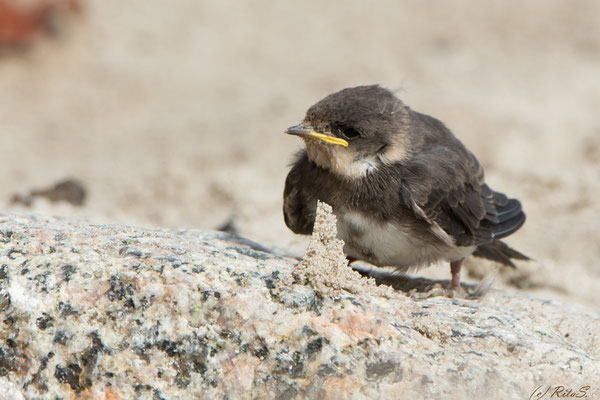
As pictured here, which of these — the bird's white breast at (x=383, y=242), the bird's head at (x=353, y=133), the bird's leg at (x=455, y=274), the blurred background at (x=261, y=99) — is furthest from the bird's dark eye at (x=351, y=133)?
the blurred background at (x=261, y=99)

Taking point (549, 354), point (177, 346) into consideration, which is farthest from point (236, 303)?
point (549, 354)

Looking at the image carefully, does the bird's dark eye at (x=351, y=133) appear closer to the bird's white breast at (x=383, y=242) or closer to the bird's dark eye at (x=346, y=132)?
the bird's dark eye at (x=346, y=132)

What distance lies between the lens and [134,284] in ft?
10.3

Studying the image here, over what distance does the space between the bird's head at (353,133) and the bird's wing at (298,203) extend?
155mm

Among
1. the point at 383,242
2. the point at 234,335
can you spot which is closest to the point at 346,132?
the point at 383,242

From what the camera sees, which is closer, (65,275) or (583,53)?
(65,275)

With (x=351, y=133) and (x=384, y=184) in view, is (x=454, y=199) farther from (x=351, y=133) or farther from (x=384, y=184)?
(x=351, y=133)

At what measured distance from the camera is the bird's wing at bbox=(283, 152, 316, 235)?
4469 millimetres

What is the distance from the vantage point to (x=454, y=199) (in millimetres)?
4465

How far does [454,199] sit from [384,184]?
0.46m

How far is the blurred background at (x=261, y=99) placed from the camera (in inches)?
267

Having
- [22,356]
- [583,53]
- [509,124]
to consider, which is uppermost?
[583,53]

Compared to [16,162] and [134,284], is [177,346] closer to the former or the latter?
[134,284]

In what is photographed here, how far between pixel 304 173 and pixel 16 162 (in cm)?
459
